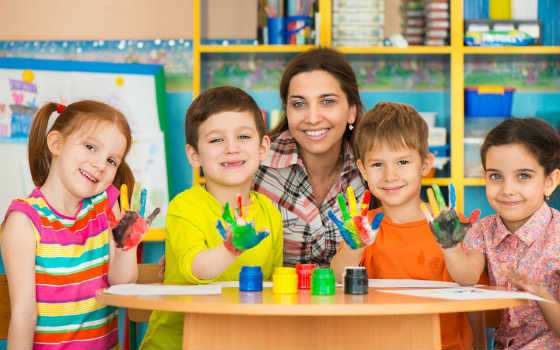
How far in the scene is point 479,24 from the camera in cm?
324

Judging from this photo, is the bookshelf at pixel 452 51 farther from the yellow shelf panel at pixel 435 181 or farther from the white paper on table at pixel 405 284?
the white paper on table at pixel 405 284

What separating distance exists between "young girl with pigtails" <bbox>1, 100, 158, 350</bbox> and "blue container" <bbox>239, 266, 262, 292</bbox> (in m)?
0.35

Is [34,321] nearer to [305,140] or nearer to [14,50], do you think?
[305,140]

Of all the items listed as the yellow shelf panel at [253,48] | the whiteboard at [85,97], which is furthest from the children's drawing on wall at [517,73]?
the whiteboard at [85,97]

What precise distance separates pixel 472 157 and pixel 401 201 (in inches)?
57.2

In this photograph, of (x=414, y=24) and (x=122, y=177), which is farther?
(x=414, y=24)

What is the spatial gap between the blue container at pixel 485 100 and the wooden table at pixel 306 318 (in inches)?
80.3

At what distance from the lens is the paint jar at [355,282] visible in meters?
1.41

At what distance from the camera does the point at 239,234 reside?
139 centimetres

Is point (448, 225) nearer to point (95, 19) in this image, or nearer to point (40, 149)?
point (40, 149)

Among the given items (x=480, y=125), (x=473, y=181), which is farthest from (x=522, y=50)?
(x=473, y=181)

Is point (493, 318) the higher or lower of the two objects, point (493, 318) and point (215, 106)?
the lower

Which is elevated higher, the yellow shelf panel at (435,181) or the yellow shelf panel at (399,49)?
the yellow shelf panel at (399,49)

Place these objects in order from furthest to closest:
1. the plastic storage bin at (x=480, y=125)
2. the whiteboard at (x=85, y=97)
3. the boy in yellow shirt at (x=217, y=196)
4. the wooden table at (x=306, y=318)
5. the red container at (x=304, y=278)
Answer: the plastic storage bin at (x=480, y=125)
the whiteboard at (x=85, y=97)
the boy in yellow shirt at (x=217, y=196)
the red container at (x=304, y=278)
the wooden table at (x=306, y=318)
